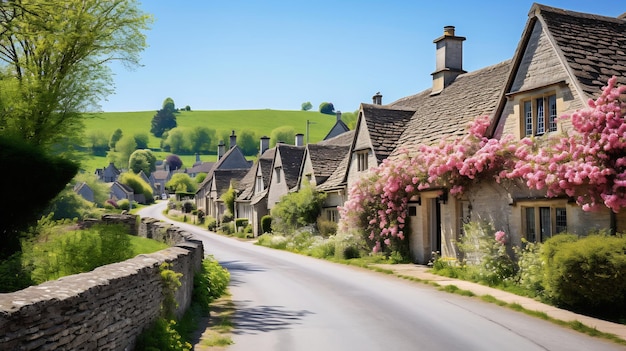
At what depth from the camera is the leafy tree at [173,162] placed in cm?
16807

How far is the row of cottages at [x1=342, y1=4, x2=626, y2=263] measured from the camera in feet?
52.2

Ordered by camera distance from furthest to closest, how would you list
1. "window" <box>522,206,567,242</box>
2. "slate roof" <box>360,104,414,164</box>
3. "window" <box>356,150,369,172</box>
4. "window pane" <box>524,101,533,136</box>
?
"window" <box>356,150,369,172</box>, "slate roof" <box>360,104,414,164</box>, "window pane" <box>524,101,533,136</box>, "window" <box>522,206,567,242</box>

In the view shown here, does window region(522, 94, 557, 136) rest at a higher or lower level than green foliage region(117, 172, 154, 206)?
higher

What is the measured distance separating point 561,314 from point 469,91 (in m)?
14.7

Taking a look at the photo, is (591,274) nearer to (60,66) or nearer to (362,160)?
(362,160)

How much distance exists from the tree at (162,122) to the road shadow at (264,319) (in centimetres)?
18471

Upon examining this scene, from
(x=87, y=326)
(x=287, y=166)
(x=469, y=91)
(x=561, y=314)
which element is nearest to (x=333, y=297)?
(x=561, y=314)

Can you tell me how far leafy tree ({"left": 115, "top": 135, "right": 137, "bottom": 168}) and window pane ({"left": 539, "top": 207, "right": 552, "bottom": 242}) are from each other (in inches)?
6254

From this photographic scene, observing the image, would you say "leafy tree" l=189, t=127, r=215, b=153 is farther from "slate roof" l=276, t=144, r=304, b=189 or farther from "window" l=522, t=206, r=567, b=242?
"window" l=522, t=206, r=567, b=242

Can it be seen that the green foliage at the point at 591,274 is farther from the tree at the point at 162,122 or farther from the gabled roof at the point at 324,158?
the tree at the point at 162,122

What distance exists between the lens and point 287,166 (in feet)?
141

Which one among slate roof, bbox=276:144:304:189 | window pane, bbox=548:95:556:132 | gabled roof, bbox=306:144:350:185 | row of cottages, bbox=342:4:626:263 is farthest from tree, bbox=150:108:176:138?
window pane, bbox=548:95:556:132

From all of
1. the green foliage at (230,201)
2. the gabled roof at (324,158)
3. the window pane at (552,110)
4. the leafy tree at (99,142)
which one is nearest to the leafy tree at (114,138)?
the leafy tree at (99,142)

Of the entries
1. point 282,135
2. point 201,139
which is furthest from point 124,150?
point 282,135
